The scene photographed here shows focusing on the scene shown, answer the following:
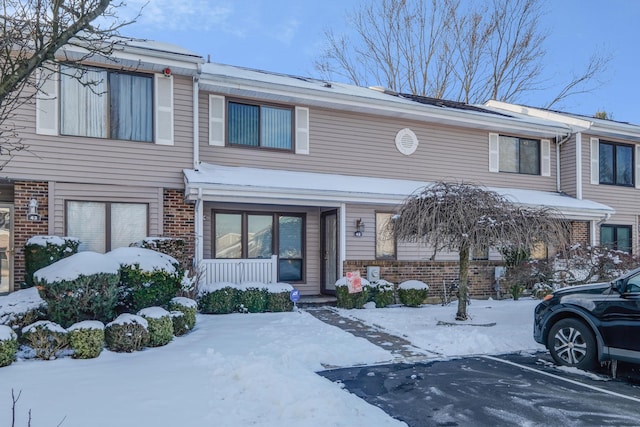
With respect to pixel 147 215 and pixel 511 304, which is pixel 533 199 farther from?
pixel 147 215

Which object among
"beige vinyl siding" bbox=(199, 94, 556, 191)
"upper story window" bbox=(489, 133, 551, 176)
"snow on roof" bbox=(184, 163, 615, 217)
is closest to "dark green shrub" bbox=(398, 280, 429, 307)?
"snow on roof" bbox=(184, 163, 615, 217)

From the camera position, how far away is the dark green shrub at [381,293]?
1142 centimetres

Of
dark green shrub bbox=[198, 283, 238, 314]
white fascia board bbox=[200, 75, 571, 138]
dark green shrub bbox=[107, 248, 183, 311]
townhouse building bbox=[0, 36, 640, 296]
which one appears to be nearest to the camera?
dark green shrub bbox=[107, 248, 183, 311]

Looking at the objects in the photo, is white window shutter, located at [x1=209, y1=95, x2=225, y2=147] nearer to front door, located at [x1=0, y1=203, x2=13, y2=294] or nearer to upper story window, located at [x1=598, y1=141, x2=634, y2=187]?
front door, located at [x1=0, y1=203, x2=13, y2=294]

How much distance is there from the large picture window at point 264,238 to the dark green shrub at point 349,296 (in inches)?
65.2

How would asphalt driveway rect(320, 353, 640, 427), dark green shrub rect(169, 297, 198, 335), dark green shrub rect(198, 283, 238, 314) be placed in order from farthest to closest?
dark green shrub rect(198, 283, 238, 314) → dark green shrub rect(169, 297, 198, 335) → asphalt driveway rect(320, 353, 640, 427)

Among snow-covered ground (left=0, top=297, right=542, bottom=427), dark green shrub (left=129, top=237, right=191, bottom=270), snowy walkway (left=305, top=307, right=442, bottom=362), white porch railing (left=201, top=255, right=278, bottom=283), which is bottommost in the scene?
snowy walkway (left=305, top=307, right=442, bottom=362)

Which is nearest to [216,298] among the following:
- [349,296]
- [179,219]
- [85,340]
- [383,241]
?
[179,219]

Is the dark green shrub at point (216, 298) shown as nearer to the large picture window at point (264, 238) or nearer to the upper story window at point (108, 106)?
the large picture window at point (264, 238)

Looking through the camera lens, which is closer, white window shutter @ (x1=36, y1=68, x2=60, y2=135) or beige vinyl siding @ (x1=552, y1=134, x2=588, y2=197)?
white window shutter @ (x1=36, y1=68, x2=60, y2=135)

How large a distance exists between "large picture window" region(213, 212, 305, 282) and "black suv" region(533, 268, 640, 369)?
6.80 meters

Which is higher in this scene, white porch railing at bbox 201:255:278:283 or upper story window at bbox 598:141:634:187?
upper story window at bbox 598:141:634:187

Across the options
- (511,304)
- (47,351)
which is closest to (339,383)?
(47,351)

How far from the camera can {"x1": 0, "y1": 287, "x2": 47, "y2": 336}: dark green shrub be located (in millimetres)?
6781
